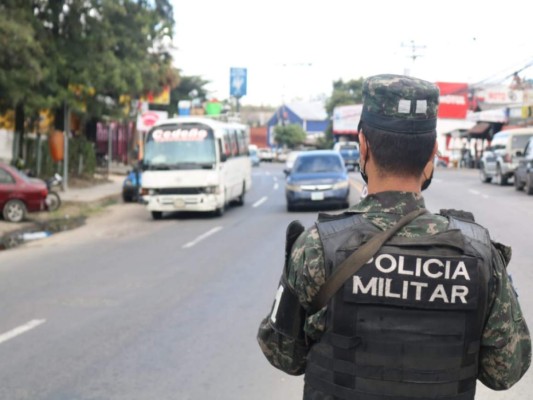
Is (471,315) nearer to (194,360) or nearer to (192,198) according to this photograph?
(194,360)

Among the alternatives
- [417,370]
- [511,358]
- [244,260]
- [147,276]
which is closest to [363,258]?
[417,370]

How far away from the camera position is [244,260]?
12000 millimetres

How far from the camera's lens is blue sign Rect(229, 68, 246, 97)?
1932 inches

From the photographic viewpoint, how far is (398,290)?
221 cm

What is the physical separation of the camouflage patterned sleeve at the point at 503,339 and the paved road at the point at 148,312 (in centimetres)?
324

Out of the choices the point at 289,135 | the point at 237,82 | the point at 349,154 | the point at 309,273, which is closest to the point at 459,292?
the point at 309,273

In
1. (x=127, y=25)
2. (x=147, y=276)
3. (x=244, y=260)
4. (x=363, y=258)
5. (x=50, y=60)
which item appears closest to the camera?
(x=363, y=258)

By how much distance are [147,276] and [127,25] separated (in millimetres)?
16419

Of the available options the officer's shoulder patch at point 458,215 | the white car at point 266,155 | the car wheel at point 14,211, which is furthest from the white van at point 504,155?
the white car at point 266,155

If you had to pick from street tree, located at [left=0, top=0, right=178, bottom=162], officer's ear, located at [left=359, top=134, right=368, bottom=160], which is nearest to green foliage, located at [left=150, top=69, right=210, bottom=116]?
street tree, located at [left=0, top=0, right=178, bottom=162]

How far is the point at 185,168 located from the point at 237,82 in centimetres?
3004

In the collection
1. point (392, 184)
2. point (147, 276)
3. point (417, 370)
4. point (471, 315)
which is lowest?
point (147, 276)

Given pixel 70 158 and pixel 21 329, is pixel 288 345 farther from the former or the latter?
pixel 70 158

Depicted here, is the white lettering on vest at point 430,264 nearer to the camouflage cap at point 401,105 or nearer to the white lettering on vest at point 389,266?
the white lettering on vest at point 389,266
